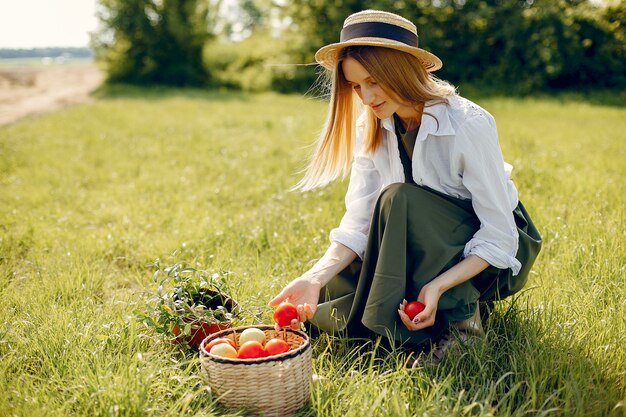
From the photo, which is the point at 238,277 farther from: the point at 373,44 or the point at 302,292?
the point at 373,44

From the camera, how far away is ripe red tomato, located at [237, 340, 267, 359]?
231cm

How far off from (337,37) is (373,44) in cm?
1917

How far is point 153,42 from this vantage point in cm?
2327

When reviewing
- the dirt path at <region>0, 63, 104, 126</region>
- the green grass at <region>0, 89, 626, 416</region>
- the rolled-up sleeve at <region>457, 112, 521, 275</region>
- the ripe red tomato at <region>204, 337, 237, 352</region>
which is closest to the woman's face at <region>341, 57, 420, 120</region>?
the rolled-up sleeve at <region>457, 112, 521, 275</region>

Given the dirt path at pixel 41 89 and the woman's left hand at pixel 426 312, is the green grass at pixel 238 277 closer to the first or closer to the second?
the woman's left hand at pixel 426 312

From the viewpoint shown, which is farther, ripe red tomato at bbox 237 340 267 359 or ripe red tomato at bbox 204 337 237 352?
ripe red tomato at bbox 204 337 237 352

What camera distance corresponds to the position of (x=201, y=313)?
9.07ft

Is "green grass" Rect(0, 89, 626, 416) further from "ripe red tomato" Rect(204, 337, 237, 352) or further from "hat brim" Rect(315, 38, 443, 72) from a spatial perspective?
"hat brim" Rect(315, 38, 443, 72)

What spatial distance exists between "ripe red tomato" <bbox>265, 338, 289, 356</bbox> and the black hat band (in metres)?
1.29

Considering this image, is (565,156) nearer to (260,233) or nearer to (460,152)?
(260,233)

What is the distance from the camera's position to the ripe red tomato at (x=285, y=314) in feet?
8.21

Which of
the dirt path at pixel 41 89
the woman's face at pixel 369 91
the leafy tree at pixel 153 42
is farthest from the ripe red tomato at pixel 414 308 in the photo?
the leafy tree at pixel 153 42

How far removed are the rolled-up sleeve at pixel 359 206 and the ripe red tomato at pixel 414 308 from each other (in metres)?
0.45

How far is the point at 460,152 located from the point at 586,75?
17379 mm
